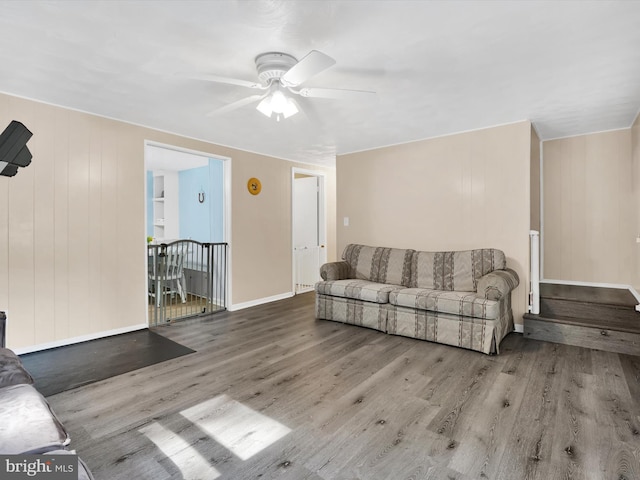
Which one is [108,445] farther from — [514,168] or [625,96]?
[625,96]

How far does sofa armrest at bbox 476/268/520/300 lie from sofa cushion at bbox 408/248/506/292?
0.28 m

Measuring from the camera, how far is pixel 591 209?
426 cm

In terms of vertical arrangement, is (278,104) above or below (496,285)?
above

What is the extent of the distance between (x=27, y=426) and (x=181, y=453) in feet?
2.71

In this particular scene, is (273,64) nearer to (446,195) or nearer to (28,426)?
(28,426)

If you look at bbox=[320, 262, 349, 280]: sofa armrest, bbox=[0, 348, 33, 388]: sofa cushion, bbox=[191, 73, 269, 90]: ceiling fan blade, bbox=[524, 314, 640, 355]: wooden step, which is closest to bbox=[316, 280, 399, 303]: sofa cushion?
bbox=[320, 262, 349, 280]: sofa armrest

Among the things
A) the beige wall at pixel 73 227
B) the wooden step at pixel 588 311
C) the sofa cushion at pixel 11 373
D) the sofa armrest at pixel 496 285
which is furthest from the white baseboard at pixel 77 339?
the wooden step at pixel 588 311

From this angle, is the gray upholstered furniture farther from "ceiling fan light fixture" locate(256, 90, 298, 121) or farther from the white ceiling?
"ceiling fan light fixture" locate(256, 90, 298, 121)

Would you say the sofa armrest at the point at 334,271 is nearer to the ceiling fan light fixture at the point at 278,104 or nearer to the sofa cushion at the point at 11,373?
the ceiling fan light fixture at the point at 278,104

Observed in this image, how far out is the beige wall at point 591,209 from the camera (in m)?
4.04

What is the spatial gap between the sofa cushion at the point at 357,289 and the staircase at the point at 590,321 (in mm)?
1511

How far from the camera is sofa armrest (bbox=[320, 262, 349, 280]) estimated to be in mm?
4406

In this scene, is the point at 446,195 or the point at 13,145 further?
the point at 446,195

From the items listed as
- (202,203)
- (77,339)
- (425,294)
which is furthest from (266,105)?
(202,203)
